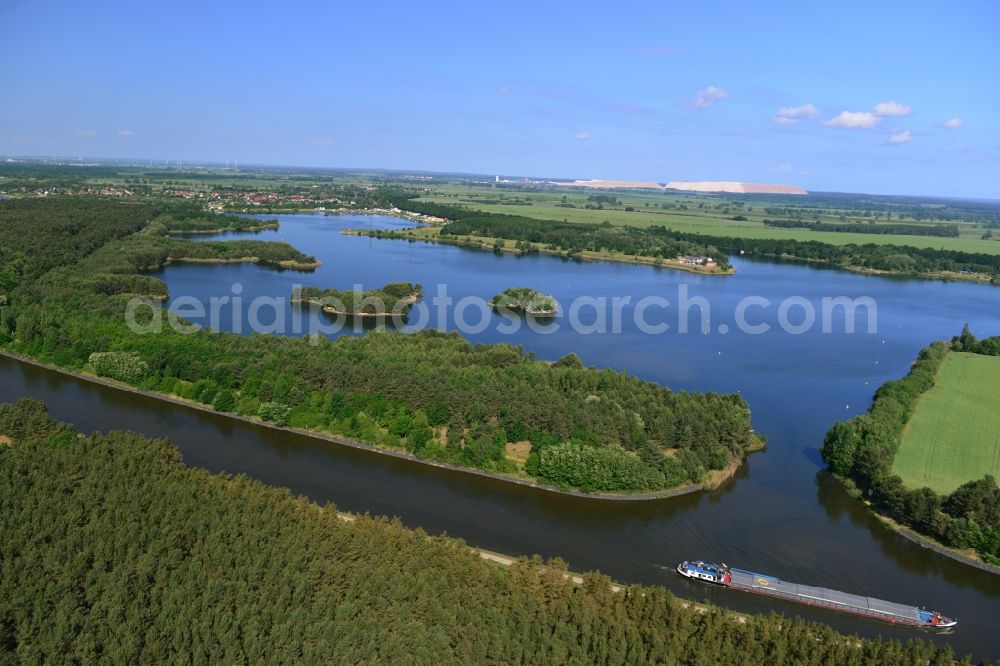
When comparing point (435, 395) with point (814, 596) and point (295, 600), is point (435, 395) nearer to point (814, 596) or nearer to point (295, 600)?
point (295, 600)

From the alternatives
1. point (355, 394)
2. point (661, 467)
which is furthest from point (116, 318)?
point (661, 467)

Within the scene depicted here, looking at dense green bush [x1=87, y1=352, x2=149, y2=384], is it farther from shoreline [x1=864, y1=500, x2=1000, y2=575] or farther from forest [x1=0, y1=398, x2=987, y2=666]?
shoreline [x1=864, y1=500, x2=1000, y2=575]

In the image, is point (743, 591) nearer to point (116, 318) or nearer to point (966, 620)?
point (966, 620)

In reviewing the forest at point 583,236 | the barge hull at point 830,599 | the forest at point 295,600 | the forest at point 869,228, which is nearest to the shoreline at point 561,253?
the forest at point 583,236

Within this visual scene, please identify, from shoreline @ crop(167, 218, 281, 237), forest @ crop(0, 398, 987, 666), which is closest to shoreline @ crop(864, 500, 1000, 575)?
forest @ crop(0, 398, 987, 666)

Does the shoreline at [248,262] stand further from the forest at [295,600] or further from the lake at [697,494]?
the forest at [295,600]

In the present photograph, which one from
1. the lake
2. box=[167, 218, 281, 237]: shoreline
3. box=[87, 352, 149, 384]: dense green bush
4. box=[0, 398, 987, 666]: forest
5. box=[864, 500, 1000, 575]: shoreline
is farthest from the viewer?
box=[167, 218, 281, 237]: shoreline

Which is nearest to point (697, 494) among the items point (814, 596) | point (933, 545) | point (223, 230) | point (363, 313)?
point (814, 596)
